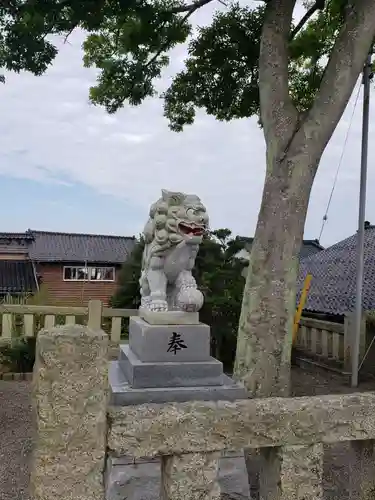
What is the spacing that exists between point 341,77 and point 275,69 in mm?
823

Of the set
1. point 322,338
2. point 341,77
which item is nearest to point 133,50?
point 341,77

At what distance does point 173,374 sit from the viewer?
3498mm

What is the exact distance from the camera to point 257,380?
17.5ft

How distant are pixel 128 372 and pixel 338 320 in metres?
8.04

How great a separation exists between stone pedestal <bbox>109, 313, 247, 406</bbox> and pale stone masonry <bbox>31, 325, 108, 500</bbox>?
1632 millimetres

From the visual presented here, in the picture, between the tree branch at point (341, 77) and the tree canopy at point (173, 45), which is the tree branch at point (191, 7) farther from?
the tree branch at point (341, 77)

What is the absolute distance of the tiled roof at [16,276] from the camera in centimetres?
1772

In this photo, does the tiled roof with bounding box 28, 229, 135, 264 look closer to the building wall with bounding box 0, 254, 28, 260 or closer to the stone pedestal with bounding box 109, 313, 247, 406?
the building wall with bounding box 0, 254, 28, 260

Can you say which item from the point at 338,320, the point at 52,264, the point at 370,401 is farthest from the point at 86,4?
the point at 52,264

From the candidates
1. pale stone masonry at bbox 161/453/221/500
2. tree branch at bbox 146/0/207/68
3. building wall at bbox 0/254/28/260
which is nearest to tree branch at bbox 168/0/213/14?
tree branch at bbox 146/0/207/68

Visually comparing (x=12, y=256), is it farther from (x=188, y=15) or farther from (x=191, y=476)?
(x=191, y=476)

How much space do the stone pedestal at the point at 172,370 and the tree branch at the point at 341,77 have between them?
2905mm

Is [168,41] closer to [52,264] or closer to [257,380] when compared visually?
[257,380]

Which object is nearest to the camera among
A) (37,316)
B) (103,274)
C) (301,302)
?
(37,316)
